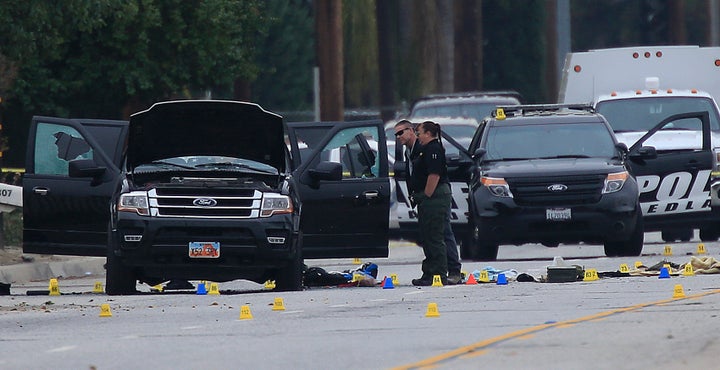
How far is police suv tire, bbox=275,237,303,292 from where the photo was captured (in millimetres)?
16688

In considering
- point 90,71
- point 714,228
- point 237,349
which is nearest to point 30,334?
point 237,349

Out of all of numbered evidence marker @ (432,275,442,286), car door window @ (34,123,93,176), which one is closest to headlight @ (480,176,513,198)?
numbered evidence marker @ (432,275,442,286)

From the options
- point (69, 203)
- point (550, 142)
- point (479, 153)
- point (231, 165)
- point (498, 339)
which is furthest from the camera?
point (550, 142)

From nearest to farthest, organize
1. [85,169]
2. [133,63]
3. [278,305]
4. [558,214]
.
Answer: [278,305], [85,169], [558,214], [133,63]

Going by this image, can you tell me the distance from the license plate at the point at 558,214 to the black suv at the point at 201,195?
3.17 m

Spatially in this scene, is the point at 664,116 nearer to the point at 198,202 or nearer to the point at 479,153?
the point at 479,153

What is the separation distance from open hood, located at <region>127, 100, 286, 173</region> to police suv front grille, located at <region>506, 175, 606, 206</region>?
14.0 ft

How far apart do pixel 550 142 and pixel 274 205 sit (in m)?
6.21

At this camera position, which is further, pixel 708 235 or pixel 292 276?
pixel 708 235

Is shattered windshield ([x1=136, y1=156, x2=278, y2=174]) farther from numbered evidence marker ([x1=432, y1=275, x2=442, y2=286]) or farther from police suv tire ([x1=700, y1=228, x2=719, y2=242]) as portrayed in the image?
police suv tire ([x1=700, y1=228, x2=719, y2=242])

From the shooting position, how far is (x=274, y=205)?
16.4 meters

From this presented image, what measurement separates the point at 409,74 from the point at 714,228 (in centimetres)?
3146

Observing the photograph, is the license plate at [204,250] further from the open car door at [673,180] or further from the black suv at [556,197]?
the open car door at [673,180]

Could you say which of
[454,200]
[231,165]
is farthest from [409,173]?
[454,200]
